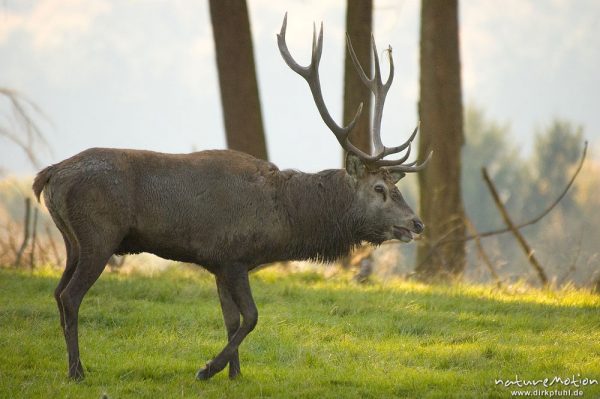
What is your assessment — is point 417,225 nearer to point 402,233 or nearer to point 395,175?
point 402,233

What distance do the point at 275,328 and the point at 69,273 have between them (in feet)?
8.61

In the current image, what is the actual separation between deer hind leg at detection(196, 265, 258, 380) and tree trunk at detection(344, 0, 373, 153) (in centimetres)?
717

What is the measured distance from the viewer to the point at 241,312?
343 inches

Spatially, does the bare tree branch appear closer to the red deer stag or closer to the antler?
the antler

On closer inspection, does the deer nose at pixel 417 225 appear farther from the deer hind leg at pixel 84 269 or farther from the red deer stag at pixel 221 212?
the deer hind leg at pixel 84 269

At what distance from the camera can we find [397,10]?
59.2 ft

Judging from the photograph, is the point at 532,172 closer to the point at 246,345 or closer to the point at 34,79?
the point at 246,345

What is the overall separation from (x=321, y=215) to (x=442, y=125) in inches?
296

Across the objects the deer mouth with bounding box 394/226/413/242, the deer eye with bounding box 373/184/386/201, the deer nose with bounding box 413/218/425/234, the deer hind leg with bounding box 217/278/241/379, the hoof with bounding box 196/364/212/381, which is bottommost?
the hoof with bounding box 196/364/212/381

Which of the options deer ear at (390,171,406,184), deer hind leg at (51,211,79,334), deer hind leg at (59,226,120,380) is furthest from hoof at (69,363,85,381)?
deer ear at (390,171,406,184)

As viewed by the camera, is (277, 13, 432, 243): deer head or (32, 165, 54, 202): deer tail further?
(277, 13, 432, 243): deer head

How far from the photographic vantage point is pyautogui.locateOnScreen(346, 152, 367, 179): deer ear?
31.1ft

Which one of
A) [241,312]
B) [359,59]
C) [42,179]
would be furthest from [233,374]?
[359,59]

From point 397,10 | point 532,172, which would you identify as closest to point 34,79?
point 532,172
